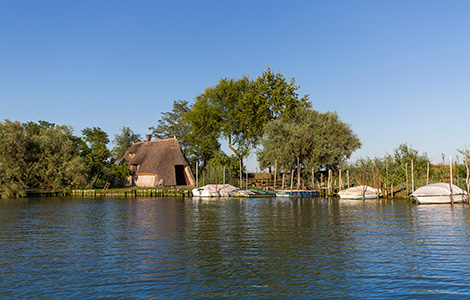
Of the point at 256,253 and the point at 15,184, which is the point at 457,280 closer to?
the point at 256,253

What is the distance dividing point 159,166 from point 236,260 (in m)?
57.9

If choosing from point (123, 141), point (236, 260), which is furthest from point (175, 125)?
point (236, 260)

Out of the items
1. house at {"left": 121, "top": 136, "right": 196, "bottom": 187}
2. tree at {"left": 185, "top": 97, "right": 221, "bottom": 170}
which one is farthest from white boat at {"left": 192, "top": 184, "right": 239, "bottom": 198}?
tree at {"left": 185, "top": 97, "right": 221, "bottom": 170}

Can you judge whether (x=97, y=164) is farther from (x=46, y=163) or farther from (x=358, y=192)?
(x=358, y=192)

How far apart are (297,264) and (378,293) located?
404 centimetres

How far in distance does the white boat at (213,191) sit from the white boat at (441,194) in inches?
1022

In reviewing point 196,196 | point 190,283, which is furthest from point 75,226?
point 196,196

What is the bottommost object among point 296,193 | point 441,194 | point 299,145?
point 296,193

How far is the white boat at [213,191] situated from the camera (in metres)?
59.4

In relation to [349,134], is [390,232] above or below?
below

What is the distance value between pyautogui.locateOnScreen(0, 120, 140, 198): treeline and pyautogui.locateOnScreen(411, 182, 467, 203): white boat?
158 feet

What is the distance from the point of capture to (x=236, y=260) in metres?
16.4

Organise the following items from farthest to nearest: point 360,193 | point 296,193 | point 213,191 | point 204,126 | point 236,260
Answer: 1. point 204,126
2. point 213,191
3. point 296,193
4. point 360,193
5. point 236,260

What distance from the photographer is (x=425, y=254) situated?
57.0ft
